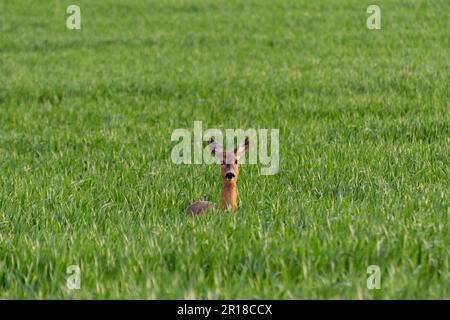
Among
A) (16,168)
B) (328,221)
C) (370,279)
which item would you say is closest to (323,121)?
(16,168)

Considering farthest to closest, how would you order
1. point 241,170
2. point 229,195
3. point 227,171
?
point 241,170 < point 229,195 < point 227,171

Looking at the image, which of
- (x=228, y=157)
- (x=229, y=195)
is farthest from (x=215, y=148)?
(x=229, y=195)

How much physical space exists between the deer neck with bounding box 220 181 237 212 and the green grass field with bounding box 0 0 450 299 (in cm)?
21

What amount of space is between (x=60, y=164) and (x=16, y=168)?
56cm

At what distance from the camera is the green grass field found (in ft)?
13.7

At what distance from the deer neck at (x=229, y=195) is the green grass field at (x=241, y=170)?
0.21 meters

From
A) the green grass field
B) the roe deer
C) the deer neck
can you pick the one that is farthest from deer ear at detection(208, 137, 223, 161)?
the green grass field

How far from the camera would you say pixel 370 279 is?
12.8ft

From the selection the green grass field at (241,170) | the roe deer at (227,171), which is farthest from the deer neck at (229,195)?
the green grass field at (241,170)

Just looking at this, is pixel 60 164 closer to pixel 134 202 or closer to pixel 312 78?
pixel 134 202

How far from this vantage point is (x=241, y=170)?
7.35 metres

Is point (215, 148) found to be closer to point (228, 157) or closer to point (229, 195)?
point (228, 157)

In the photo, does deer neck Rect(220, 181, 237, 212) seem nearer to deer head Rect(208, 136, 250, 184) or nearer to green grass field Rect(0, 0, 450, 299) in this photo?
deer head Rect(208, 136, 250, 184)

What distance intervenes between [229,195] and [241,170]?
183 centimetres
